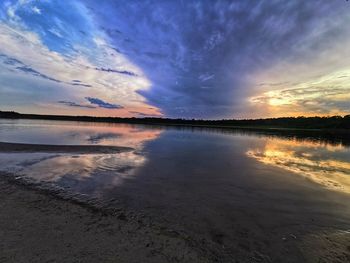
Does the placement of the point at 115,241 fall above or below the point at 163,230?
above

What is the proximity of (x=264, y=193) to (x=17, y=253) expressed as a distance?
879 cm

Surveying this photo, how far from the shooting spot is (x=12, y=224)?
528 cm

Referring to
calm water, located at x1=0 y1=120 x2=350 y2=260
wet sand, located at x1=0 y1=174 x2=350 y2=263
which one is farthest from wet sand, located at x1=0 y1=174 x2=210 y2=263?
calm water, located at x1=0 y1=120 x2=350 y2=260

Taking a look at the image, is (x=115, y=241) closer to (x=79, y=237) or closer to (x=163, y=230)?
(x=79, y=237)

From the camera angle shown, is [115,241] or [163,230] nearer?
[115,241]

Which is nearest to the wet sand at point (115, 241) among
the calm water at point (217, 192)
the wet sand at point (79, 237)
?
the wet sand at point (79, 237)

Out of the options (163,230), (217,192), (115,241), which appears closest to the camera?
(115,241)

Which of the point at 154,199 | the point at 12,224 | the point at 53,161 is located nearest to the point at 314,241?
the point at 154,199

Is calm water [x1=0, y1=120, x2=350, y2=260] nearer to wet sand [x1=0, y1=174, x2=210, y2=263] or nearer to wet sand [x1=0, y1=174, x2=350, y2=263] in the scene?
wet sand [x1=0, y1=174, x2=350, y2=263]

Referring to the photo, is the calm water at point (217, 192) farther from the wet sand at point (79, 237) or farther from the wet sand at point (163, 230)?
the wet sand at point (79, 237)

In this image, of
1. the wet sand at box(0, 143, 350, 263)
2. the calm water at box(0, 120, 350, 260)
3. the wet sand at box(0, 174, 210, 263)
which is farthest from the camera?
the calm water at box(0, 120, 350, 260)

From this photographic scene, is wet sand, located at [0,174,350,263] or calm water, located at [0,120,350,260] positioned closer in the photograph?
wet sand, located at [0,174,350,263]

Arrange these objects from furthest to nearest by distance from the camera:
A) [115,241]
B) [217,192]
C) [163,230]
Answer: [217,192] < [163,230] < [115,241]

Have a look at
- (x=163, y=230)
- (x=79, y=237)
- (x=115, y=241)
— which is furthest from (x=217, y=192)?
(x=79, y=237)
